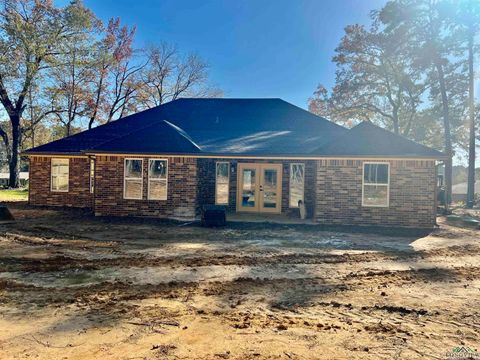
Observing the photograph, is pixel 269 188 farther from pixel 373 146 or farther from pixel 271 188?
pixel 373 146

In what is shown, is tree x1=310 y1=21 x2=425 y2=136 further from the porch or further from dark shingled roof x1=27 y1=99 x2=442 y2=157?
the porch

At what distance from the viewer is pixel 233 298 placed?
4.75m

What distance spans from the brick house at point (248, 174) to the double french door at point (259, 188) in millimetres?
42

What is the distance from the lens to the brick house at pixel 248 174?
1138cm

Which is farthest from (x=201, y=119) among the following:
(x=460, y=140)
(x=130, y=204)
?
(x=460, y=140)

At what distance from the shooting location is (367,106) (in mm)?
28719

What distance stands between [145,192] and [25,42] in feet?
70.5

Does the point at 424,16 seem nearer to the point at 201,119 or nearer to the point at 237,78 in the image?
the point at 237,78

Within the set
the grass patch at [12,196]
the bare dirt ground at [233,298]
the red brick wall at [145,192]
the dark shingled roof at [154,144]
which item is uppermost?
the dark shingled roof at [154,144]

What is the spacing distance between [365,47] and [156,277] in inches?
1081

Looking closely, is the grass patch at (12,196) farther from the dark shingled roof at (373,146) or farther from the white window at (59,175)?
the dark shingled roof at (373,146)

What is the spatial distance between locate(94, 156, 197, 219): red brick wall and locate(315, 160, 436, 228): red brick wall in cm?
462

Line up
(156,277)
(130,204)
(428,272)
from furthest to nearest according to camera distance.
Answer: (130,204) < (428,272) < (156,277)

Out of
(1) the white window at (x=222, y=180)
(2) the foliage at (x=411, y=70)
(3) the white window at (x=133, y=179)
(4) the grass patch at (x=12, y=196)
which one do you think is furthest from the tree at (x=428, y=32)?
(4) the grass patch at (x=12, y=196)
